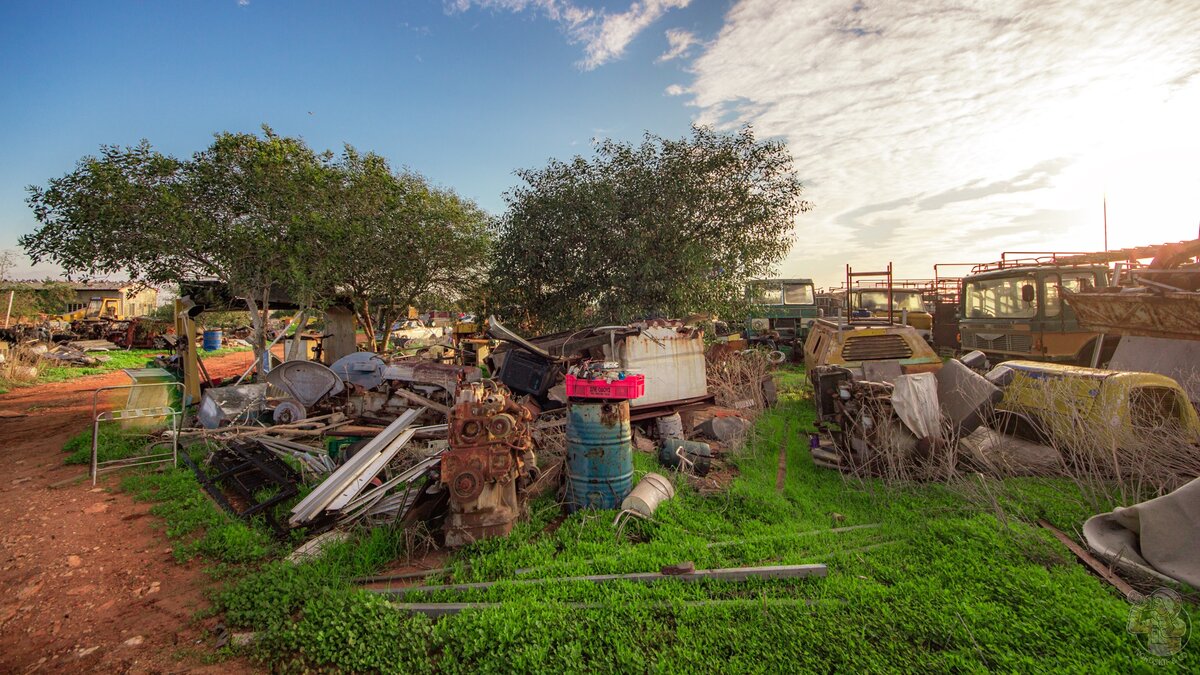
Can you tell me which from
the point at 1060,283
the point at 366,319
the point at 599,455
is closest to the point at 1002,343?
the point at 1060,283

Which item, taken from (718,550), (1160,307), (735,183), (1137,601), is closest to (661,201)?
(735,183)

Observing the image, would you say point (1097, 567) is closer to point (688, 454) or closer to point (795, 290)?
point (688, 454)

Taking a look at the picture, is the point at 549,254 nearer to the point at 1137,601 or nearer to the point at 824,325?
the point at 824,325

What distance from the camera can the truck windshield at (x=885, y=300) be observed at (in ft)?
49.6

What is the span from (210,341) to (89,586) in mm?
25935

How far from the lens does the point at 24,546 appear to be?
444 centimetres

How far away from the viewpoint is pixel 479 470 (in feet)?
13.1

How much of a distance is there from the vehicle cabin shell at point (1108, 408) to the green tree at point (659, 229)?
6478 millimetres

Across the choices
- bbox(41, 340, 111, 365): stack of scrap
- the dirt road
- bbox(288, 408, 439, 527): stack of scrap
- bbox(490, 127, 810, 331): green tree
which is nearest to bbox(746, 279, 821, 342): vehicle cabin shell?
bbox(490, 127, 810, 331): green tree

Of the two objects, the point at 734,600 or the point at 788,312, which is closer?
the point at 734,600

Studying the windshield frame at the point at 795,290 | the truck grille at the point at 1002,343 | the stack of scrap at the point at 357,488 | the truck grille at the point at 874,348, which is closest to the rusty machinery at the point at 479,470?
the stack of scrap at the point at 357,488

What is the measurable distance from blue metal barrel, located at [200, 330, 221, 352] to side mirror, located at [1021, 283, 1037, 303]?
3045 cm

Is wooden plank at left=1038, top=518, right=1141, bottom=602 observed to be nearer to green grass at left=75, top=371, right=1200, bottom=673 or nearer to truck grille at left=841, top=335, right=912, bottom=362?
green grass at left=75, top=371, right=1200, bottom=673

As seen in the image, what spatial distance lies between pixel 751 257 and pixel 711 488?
24.6 feet
